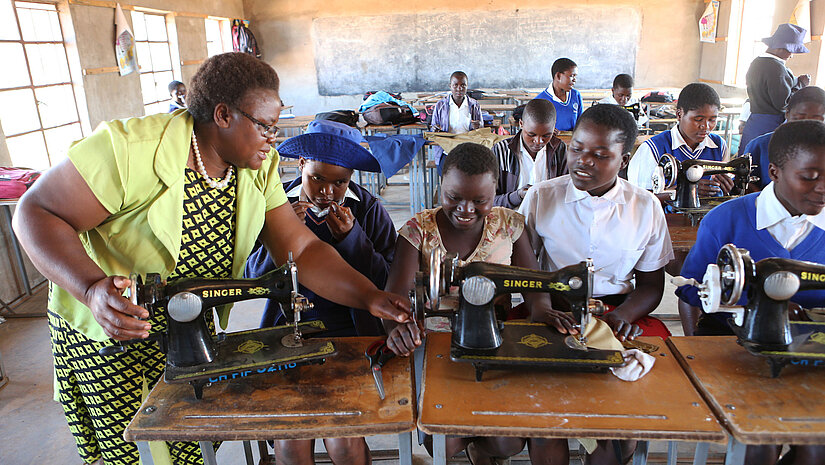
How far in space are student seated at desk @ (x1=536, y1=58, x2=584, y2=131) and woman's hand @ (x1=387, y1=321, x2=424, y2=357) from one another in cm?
439

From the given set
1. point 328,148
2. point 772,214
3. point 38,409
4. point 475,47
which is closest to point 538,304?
point 772,214

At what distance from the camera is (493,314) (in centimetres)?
148

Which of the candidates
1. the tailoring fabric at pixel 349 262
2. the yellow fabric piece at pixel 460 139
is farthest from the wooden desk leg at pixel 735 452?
the yellow fabric piece at pixel 460 139

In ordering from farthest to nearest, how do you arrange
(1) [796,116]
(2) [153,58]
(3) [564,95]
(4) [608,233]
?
(2) [153,58] → (3) [564,95] → (1) [796,116] → (4) [608,233]

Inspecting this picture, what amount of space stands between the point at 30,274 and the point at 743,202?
16.3 feet

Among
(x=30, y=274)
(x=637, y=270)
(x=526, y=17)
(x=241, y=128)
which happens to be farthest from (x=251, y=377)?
(x=526, y=17)

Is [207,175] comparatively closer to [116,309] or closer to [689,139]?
[116,309]

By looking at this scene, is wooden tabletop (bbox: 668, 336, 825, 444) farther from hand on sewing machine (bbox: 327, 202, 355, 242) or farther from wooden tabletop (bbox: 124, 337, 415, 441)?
hand on sewing machine (bbox: 327, 202, 355, 242)

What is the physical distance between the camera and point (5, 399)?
9.91 ft

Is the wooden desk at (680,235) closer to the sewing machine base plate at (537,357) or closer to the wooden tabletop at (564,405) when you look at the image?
the wooden tabletop at (564,405)

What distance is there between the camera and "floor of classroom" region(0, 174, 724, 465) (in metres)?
2.52

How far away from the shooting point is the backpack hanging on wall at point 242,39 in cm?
1077

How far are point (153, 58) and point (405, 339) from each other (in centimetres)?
782

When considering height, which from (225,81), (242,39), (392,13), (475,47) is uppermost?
(392,13)
